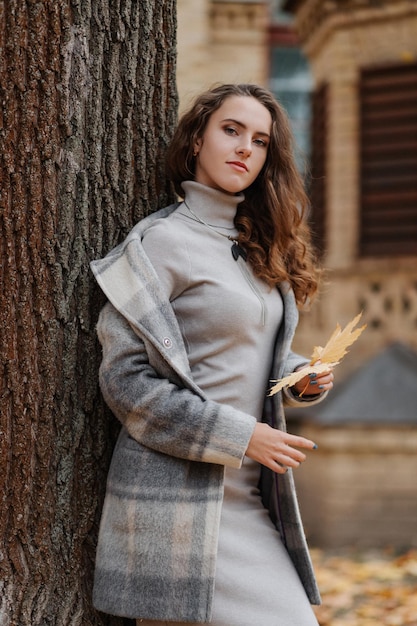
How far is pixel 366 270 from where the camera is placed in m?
8.35

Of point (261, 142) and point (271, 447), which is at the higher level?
point (261, 142)

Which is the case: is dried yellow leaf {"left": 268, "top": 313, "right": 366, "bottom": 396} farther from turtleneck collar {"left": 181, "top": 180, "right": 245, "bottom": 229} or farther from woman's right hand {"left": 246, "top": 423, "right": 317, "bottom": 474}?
turtleneck collar {"left": 181, "top": 180, "right": 245, "bottom": 229}

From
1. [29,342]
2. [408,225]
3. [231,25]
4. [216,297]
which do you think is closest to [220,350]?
[216,297]

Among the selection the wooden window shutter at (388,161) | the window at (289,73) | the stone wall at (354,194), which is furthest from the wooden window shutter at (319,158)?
the window at (289,73)

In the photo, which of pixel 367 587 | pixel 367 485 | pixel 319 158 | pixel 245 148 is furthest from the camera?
pixel 319 158

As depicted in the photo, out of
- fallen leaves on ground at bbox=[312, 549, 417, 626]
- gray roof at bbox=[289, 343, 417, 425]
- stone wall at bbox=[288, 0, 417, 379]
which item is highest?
stone wall at bbox=[288, 0, 417, 379]

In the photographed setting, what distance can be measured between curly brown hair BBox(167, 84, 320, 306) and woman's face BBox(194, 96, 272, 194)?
0.14 ft

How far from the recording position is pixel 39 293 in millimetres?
2781

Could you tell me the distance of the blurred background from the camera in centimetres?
776

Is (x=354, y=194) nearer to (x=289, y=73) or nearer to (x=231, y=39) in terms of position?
(x=231, y=39)

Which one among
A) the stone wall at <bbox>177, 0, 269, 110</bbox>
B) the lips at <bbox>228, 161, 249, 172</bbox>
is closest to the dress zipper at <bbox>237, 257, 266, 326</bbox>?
the lips at <bbox>228, 161, 249, 172</bbox>

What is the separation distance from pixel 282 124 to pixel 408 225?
562 centimetres

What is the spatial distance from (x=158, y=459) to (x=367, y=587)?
14.7 feet

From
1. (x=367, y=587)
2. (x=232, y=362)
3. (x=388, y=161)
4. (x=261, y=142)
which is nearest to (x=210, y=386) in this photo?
(x=232, y=362)
